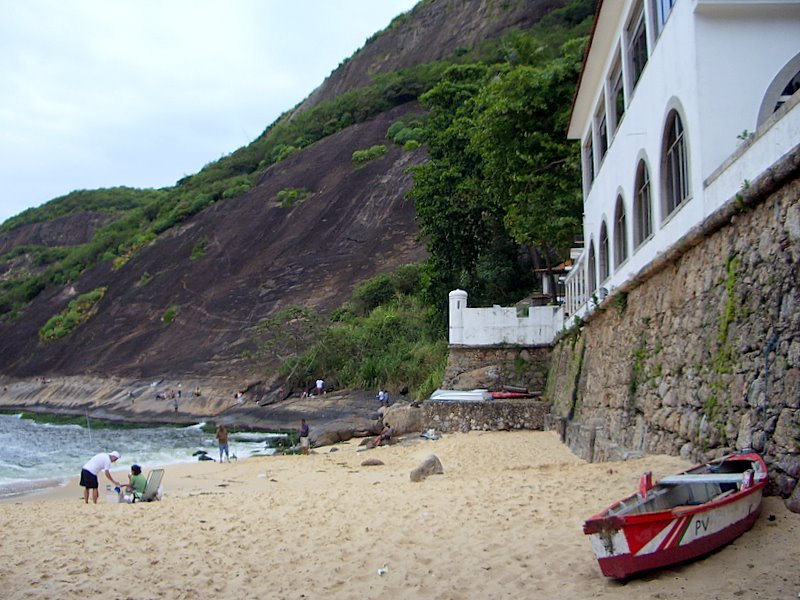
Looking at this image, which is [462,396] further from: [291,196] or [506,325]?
[291,196]

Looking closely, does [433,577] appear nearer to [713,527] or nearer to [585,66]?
Answer: [713,527]

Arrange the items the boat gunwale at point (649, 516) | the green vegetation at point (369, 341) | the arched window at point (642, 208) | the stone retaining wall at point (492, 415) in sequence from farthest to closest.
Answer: the green vegetation at point (369, 341)
the stone retaining wall at point (492, 415)
the arched window at point (642, 208)
the boat gunwale at point (649, 516)

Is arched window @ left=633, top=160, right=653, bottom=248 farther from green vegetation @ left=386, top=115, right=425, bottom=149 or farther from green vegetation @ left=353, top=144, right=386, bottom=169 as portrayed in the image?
green vegetation @ left=353, top=144, right=386, bottom=169

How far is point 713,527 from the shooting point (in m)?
5.63

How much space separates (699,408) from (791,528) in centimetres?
260

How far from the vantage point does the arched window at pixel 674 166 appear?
33.6 ft

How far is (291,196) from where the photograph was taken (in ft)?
224

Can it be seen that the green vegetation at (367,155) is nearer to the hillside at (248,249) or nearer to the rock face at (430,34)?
the hillside at (248,249)

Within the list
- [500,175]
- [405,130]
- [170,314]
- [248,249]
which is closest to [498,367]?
[500,175]

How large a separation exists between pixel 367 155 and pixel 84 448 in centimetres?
4316

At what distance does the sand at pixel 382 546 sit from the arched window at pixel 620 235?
5.18 meters

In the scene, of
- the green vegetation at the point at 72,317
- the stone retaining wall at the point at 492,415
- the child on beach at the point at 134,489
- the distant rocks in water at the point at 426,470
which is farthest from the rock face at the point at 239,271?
the distant rocks in water at the point at 426,470

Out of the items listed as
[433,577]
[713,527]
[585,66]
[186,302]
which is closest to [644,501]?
[713,527]

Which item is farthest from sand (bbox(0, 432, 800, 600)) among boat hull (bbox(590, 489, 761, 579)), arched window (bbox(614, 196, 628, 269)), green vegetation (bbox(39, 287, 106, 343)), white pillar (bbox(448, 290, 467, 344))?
green vegetation (bbox(39, 287, 106, 343))
